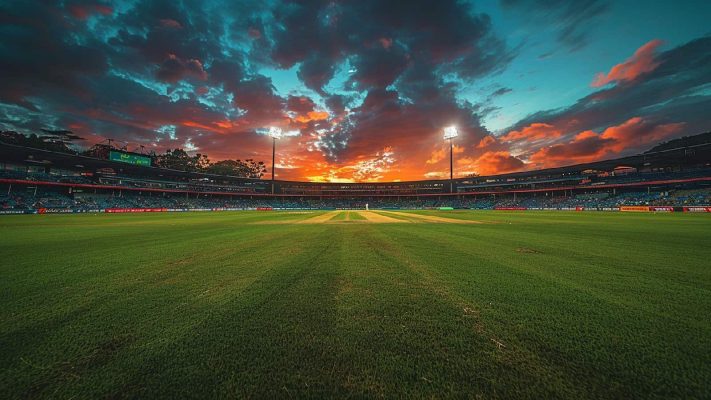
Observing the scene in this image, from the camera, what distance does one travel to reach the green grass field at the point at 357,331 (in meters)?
1.82

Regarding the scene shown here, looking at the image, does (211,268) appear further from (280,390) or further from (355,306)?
(280,390)

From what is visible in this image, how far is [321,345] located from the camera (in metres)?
2.34

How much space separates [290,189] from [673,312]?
90970 millimetres

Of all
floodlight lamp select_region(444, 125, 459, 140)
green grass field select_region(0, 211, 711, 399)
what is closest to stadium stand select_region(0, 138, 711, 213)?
floodlight lamp select_region(444, 125, 459, 140)

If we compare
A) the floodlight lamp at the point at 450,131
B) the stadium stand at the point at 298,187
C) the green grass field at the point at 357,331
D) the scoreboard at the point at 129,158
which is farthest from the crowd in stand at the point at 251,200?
the green grass field at the point at 357,331

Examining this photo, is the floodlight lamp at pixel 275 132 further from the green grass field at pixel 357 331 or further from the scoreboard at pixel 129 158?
the green grass field at pixel 357 331

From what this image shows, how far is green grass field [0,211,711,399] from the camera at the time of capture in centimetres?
182

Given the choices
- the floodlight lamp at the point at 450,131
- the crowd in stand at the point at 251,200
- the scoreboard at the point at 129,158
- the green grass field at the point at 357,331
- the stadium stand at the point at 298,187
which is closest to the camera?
the green grass field at the point at 357,331

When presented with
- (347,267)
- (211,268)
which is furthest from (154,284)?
(347,267)

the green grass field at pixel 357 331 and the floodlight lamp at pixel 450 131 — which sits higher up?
the floodlight lamp at pixel 450 131

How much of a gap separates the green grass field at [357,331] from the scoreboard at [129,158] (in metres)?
65.8

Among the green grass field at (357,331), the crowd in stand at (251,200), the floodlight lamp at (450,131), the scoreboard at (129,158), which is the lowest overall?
the green grass field at (357,331)

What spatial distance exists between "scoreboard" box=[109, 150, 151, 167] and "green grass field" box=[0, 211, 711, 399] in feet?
216

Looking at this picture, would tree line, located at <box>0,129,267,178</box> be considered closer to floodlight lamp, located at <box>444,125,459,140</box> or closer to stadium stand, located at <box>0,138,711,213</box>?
stadium stand, located at <box>0,138,711,213</box>
